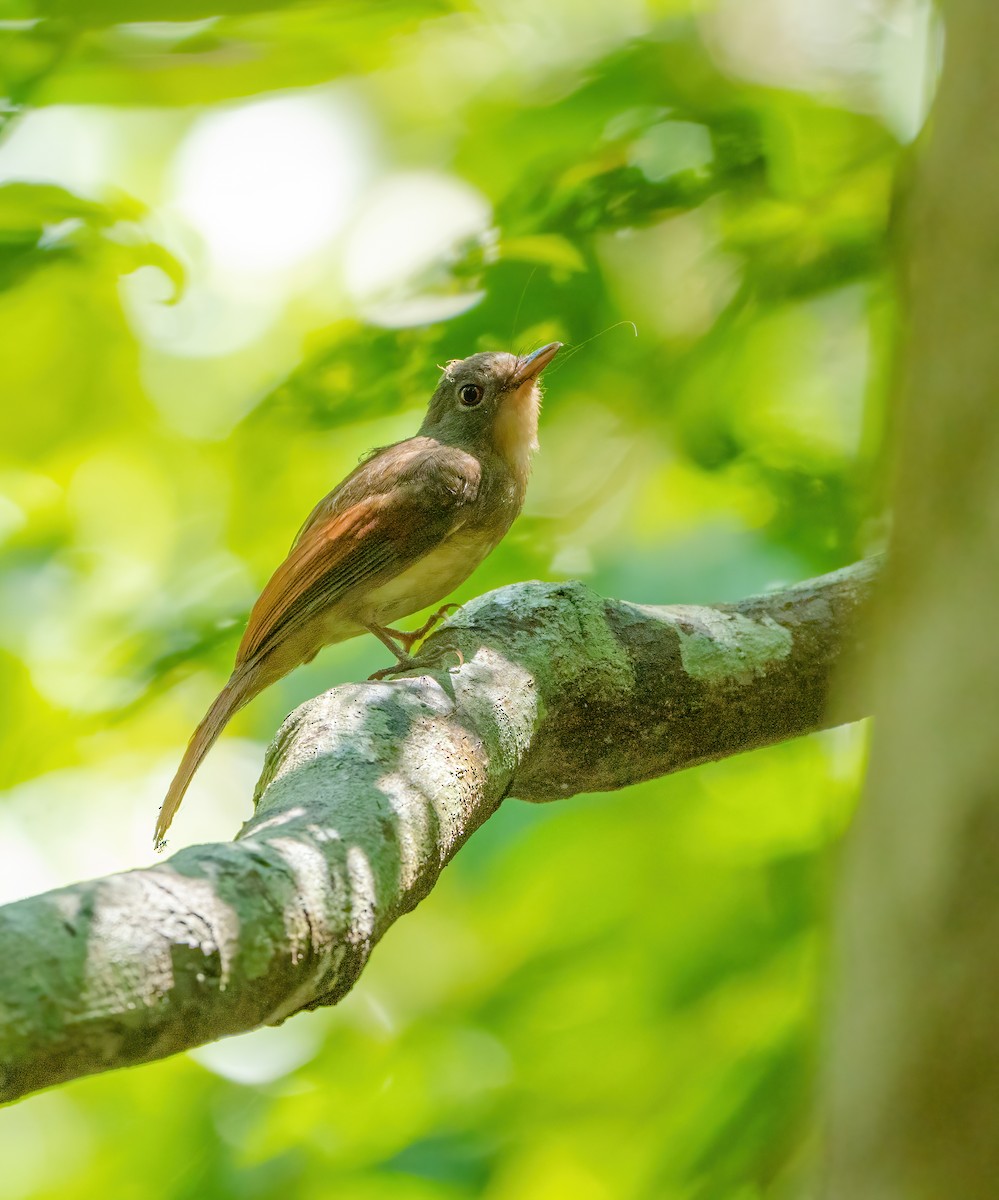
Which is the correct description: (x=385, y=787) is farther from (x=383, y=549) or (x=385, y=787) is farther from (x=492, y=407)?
(x=492, y=407)

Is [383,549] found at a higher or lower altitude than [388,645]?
higher

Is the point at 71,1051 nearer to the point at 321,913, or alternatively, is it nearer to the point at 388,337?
the point at 321,913

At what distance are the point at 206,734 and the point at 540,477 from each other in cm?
150

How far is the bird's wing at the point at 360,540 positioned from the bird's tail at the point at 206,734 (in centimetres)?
8

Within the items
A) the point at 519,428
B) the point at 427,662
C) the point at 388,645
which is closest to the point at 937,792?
the point at 427,662

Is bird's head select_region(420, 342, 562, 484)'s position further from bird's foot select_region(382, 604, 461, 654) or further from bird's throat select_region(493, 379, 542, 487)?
bird's foot select_region(382, 604, 461, 654)

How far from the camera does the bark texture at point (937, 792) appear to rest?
2.57 feet

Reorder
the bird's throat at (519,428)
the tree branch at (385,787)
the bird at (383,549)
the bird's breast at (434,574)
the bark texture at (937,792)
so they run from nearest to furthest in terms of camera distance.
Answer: the bark texture at (937,792) < the tree branch at (385,787) < the bird at (383,549) < the bird's breast at (434,574) < the bird's throat at (519,428)

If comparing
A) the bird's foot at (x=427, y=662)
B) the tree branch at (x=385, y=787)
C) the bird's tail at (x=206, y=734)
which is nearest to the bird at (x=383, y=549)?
the bird's tail at (x=206, y=734)

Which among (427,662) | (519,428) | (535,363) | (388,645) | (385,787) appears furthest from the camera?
(519,428)

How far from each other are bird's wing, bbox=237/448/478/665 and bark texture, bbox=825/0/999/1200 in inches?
134

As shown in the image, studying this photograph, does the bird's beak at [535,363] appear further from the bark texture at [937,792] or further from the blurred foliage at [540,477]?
the bark texture at [937,792]

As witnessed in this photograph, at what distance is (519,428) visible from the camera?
479 cm

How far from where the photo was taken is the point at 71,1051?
128 cm
